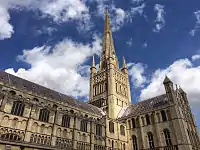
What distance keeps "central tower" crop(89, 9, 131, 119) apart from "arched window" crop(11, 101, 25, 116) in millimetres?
32624

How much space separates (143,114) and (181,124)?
11.2m

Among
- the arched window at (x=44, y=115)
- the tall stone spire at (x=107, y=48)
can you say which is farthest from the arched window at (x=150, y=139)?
the tall stone spire at (x=107, y=48)

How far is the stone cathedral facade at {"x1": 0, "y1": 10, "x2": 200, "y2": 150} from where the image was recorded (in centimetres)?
3134

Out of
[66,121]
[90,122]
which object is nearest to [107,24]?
[90,122]

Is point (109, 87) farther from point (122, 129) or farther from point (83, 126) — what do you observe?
point (83, 126)

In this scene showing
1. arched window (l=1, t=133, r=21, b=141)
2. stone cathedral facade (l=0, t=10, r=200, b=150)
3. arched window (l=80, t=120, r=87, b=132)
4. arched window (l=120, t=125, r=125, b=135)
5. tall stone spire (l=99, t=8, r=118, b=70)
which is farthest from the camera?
tall stone spire (l=99, t=8, r=118, b=70)

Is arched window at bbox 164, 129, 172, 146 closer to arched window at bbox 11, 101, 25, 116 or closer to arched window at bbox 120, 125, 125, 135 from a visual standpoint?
arched window at bbox 120, 125, 125, 135

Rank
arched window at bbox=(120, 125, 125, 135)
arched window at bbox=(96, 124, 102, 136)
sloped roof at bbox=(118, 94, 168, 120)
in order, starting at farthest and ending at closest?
arched window at bbox=(120, 125, 125, 135) < sloped roof at bbox=(118, 94, 168, 120) < arched window at bbox=(96, 124, 102, 136)

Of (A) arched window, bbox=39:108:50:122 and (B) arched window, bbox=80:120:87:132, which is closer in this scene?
(A) arched window, bbox=39:108:50:122

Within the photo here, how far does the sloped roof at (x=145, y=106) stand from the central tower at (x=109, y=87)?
3478mm

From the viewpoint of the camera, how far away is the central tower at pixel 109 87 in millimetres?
61750

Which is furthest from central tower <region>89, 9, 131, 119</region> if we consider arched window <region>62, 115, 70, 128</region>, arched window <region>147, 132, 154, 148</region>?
arched window <region>62, 115, 70, 128</region>

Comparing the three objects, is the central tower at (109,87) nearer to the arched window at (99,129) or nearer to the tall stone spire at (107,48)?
the tall stone spire at (107,48)

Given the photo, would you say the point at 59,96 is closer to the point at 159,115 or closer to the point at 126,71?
the point at 159,115
